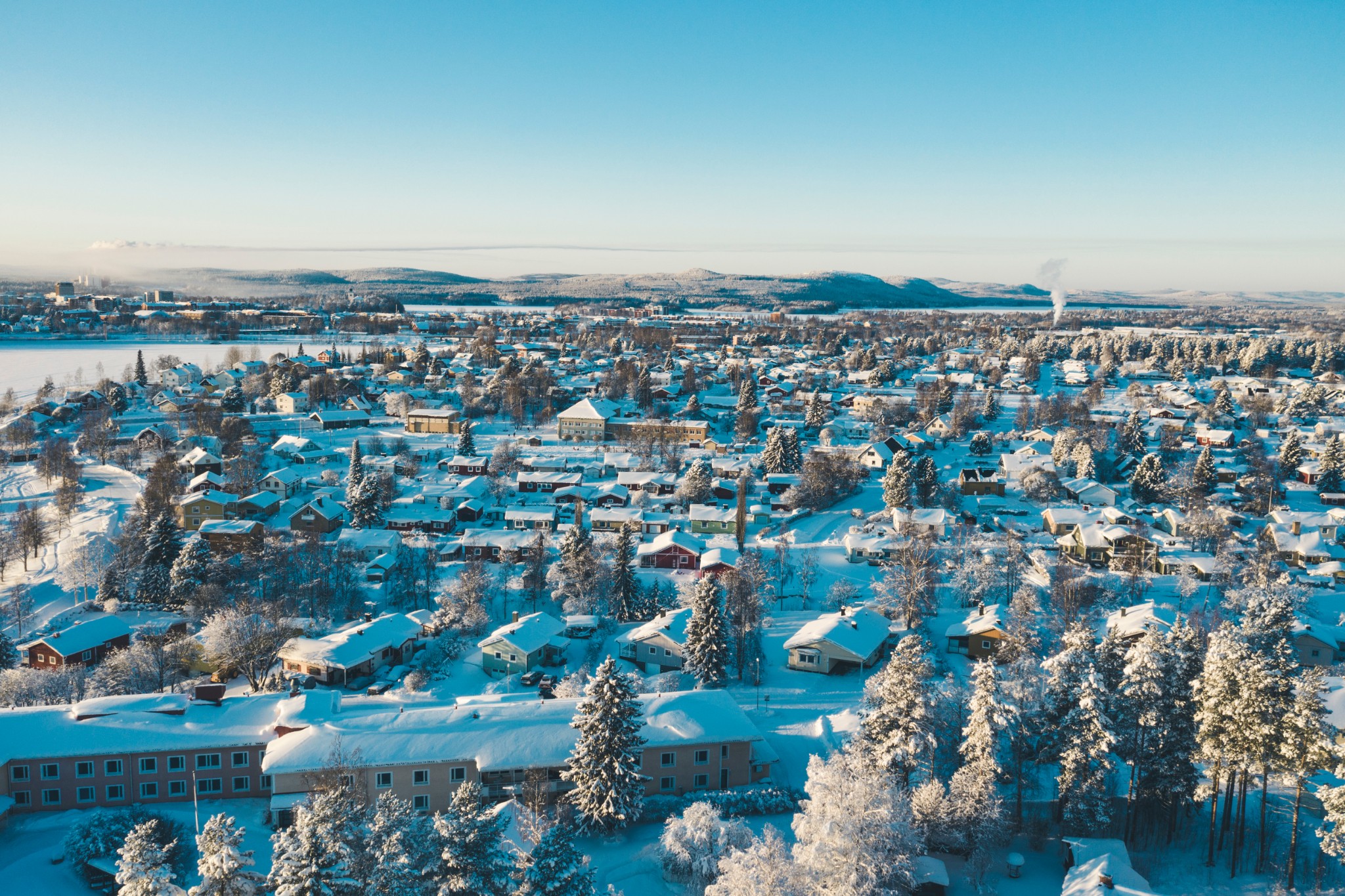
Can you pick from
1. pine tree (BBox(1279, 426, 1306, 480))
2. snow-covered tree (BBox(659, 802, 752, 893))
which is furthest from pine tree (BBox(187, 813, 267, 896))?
pine tree (BBox(1279, 426, 1306, 480))

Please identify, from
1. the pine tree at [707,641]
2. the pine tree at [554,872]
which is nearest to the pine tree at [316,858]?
the pine tree at [554,872]

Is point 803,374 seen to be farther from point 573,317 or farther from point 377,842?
point 573,317

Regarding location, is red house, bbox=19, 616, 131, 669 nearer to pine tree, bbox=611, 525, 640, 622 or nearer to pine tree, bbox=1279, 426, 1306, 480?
pine tree, bbox=611, 525, 640, 622

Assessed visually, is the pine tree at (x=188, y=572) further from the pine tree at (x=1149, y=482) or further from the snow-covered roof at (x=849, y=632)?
the pine tree at (x=1149, y=482)

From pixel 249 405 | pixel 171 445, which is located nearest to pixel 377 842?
pixel 171 445

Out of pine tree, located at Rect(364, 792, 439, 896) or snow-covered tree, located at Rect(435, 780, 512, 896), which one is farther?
snow-covered tree, located at Rect(435, 780, 512, 896)

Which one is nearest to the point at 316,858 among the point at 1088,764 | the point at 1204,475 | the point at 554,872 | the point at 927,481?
A: the point at 554,872
